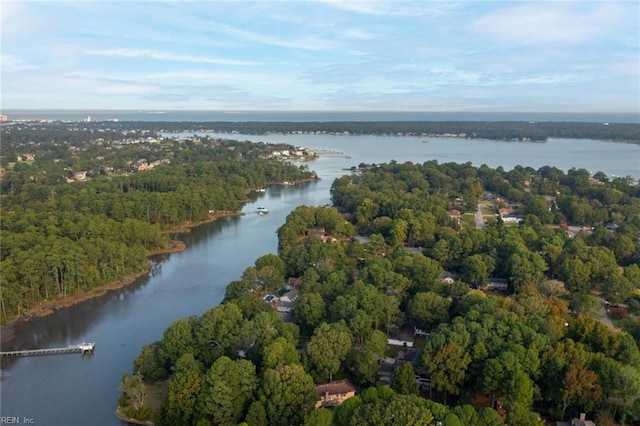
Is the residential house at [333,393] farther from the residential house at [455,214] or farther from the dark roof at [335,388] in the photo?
the residential house at [455,214]

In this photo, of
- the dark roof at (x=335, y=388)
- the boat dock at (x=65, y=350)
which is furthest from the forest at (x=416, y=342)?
the boat dock at (x=65, y=350)

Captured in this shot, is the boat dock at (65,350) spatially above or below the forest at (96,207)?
below

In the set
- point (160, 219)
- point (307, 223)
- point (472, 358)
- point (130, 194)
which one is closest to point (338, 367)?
point (472, 358)

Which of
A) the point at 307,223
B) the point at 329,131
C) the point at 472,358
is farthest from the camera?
the point at 329,131

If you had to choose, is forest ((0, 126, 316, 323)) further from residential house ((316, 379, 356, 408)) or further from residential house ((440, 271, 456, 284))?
residential house ((440, 271, 456, 284))

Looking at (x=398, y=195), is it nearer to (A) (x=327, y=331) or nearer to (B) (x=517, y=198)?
(B) (x=517, y=198)

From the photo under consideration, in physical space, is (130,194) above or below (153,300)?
above

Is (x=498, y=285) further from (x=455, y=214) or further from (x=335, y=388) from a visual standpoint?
(x=455, y=214)

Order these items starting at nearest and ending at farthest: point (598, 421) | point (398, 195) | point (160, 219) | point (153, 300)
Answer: point (598, 421) < point (153, 300) < point (160, 219) < point (398, 195)
